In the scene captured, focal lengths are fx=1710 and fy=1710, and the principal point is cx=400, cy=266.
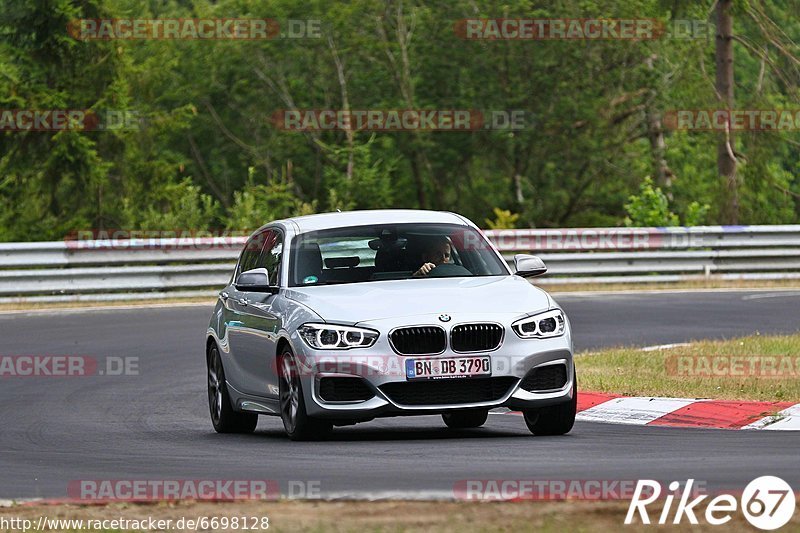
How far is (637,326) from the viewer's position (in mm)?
21469

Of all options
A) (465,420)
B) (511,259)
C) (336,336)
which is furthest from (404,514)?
(511,259)

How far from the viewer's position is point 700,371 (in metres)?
15.6

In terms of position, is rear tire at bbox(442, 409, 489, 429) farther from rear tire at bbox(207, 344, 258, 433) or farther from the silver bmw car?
rear tire at bbox(207, 344, 258, 433)

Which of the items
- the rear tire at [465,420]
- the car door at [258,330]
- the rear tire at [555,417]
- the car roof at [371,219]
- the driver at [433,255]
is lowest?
the rear tire at [465,420]

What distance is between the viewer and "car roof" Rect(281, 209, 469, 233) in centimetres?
1253

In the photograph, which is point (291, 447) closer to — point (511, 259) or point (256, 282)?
point (256, 282)

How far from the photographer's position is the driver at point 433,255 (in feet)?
39.8

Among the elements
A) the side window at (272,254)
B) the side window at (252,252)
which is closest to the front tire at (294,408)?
the side window at (272,254)

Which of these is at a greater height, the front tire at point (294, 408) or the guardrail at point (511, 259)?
the front tire at point (294, 408)

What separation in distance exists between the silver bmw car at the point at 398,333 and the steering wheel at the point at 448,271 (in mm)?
11

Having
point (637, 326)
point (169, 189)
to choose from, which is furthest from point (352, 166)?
point (637, 326)

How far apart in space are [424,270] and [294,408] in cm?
150

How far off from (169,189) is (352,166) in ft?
33.3

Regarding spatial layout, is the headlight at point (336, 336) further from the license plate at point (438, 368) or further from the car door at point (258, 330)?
the car door at point (258, 330)
